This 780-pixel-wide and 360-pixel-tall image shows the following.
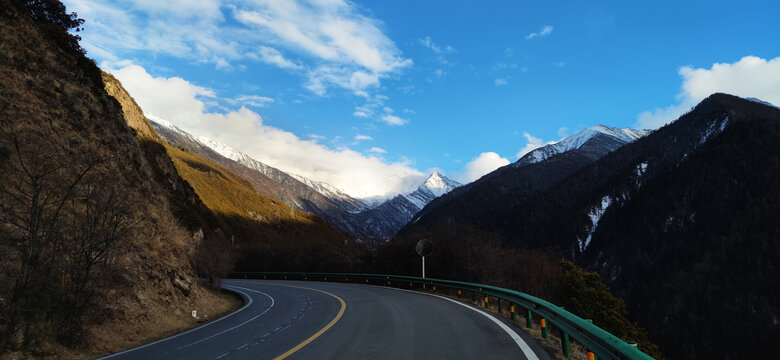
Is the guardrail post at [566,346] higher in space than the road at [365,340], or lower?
higher

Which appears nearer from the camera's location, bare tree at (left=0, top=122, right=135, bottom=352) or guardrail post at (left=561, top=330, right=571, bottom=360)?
guardrail post at (left=561, top=330, right=571, bottom=360)

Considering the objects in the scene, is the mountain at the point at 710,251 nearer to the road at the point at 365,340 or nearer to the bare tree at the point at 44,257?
the road at the point at 365,340

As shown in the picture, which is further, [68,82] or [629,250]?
[629,250]

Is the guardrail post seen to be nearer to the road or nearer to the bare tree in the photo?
the road

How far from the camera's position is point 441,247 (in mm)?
33844

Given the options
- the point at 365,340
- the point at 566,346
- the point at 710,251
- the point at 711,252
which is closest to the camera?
the point at 566,346

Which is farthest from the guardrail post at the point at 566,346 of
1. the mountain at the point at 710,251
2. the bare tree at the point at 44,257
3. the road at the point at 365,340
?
the mountain at the point at 710,251

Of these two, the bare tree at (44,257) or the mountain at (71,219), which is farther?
the mountain at (71,219)

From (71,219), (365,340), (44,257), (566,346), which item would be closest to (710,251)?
(566,346)

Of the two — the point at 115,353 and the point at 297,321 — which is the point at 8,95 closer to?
the point at 115,353

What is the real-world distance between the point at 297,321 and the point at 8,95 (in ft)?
59.9

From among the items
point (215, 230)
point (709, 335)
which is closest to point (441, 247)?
point (215, 230)

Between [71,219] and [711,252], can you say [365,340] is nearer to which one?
[71,219]

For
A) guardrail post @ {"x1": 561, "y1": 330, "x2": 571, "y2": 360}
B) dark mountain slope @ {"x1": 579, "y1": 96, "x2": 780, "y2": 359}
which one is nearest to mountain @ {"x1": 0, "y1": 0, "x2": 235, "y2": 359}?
guardrail post @ {"x1": 561, "y1": 330, "x2": 571, "y2": 360}
